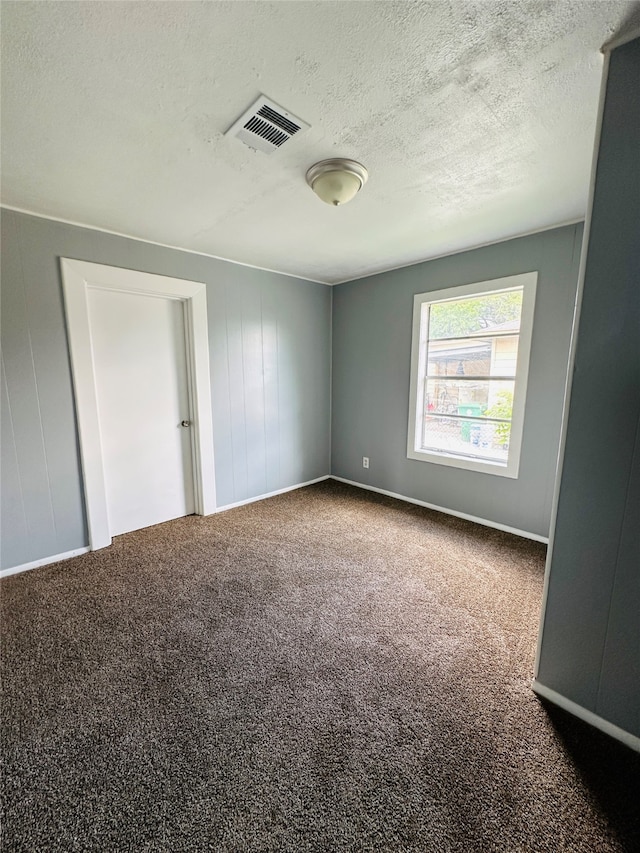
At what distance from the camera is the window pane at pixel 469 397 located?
297 centimetres

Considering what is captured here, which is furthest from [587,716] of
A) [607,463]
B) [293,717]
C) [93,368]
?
[93,368]

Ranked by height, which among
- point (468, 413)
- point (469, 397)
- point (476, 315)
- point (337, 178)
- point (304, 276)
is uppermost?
point (304, 276)

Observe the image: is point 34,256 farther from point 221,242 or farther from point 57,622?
point 57,622

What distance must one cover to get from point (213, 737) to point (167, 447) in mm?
2355

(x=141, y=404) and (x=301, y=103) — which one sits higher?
(x=301, y=103)

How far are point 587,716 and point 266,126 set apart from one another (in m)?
2.87

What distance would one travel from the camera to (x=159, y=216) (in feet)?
7.62

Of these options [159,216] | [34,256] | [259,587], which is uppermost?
[159,216]

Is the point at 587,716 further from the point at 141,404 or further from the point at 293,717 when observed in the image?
the point at 141,404

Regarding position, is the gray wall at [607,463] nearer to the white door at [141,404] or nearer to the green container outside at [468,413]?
the green container outside at [468,413]

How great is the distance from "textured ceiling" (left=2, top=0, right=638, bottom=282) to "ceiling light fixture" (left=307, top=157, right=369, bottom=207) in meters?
0.05

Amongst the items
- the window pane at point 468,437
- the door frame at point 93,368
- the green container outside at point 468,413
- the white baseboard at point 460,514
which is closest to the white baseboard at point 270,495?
the door frame at point 93,368

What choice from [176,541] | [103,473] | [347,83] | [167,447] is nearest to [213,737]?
[176,541]

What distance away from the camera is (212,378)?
3.27 meters
